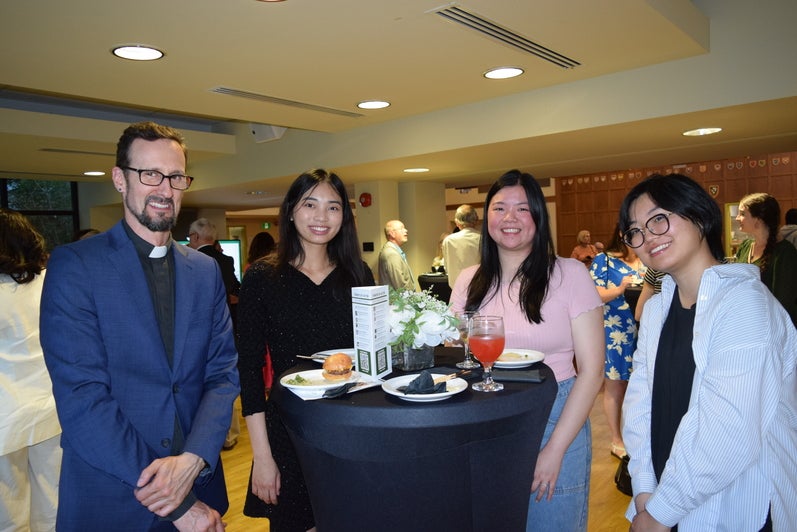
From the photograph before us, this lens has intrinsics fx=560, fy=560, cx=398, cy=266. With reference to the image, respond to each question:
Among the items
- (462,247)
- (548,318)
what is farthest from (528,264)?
(462,247)

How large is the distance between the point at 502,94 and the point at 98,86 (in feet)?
10.3

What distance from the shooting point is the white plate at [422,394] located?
4.13ft

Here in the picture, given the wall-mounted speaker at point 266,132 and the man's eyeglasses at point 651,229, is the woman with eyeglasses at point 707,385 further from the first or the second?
the wall-mounted speaker at point 266,132

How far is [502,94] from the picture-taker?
Answer: 4781mm

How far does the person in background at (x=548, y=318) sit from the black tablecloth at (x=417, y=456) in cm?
41

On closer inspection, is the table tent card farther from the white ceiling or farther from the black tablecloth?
the white ceiling

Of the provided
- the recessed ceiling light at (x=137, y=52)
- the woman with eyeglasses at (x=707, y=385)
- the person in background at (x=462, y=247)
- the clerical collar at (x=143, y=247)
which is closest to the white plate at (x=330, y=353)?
the clerical collar at (x=143, y=247)

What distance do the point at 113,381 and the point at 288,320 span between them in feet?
1.82

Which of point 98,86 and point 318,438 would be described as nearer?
point 318,438

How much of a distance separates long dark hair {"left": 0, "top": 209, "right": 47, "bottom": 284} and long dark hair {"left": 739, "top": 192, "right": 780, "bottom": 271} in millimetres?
4658

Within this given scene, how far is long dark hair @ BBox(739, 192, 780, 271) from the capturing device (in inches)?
166

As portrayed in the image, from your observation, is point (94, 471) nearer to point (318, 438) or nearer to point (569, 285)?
point (318, 438)

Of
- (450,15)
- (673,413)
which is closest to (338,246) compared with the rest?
(673,413)

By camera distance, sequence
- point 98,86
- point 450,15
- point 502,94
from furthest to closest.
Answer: point 502,94, point 98,86, point 450,15
